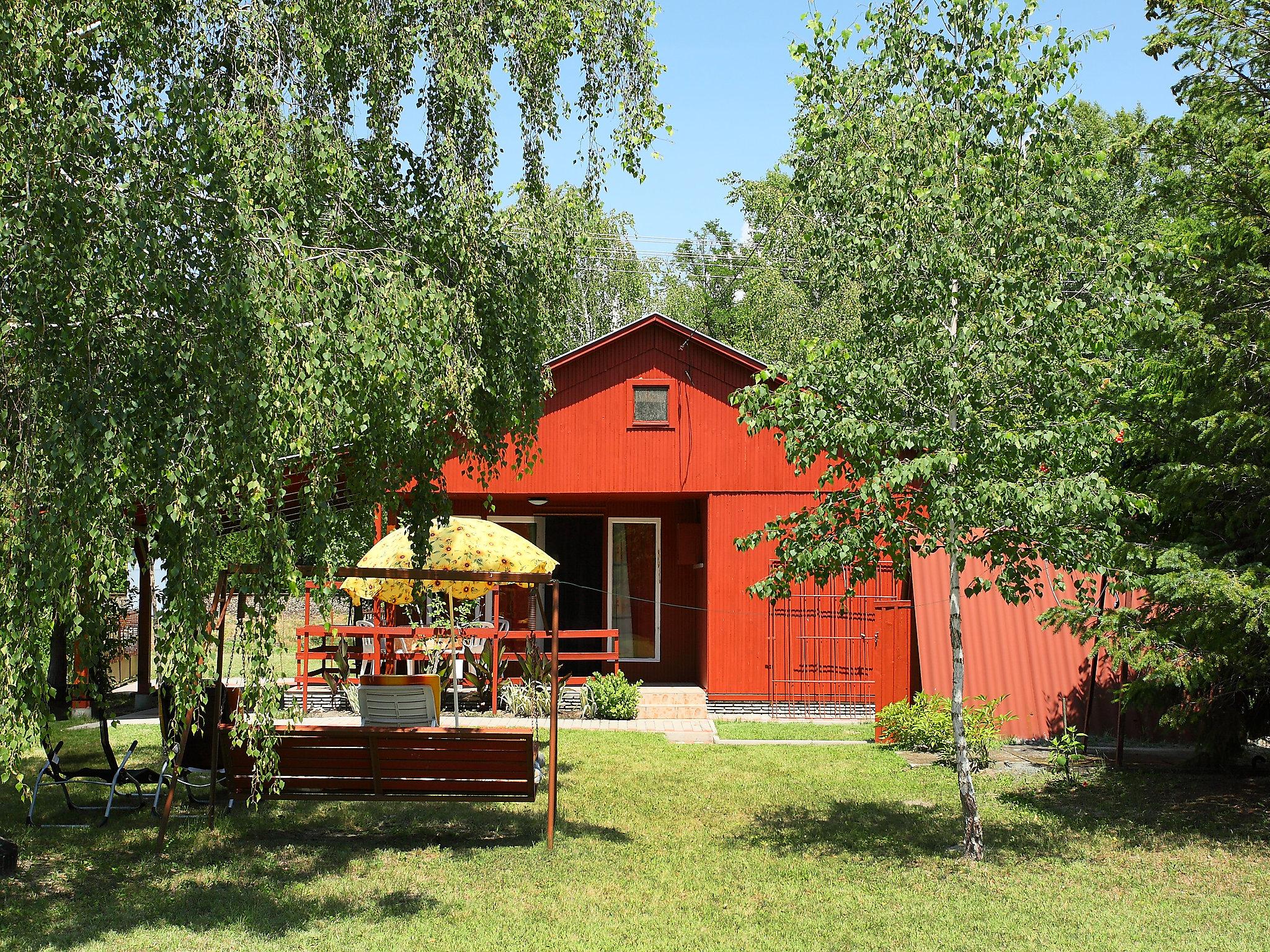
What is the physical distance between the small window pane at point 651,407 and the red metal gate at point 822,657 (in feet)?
10.8

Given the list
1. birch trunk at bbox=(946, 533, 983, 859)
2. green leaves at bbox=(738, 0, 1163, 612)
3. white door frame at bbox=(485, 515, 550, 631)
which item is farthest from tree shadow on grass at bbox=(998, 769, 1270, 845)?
white door frame at bbox=(485, 515, 550, 631)

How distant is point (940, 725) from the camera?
1285cm

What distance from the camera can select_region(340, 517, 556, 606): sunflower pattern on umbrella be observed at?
12133mm

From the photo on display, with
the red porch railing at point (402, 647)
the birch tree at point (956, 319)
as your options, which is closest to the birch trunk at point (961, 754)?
the birch tree at point (956, 319)

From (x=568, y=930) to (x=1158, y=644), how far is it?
218 inches

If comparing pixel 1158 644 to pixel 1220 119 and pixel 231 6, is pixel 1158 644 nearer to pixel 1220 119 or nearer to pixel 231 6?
pixel 1220 119

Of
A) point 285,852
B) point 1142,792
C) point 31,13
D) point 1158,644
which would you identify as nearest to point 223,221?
point 31,13

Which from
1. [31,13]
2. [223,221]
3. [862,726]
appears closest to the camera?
[31,13]

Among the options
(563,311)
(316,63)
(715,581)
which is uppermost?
(316,63)

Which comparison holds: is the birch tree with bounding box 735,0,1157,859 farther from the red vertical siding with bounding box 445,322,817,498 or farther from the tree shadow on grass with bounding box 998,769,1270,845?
the red vertical siding with bounding box 445,322,817,498

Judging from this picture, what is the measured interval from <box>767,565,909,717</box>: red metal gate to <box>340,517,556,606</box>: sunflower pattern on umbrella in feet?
15.0

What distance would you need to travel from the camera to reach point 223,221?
560 centimetres

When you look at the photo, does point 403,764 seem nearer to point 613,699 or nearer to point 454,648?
point 454,648

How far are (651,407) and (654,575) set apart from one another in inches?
122
